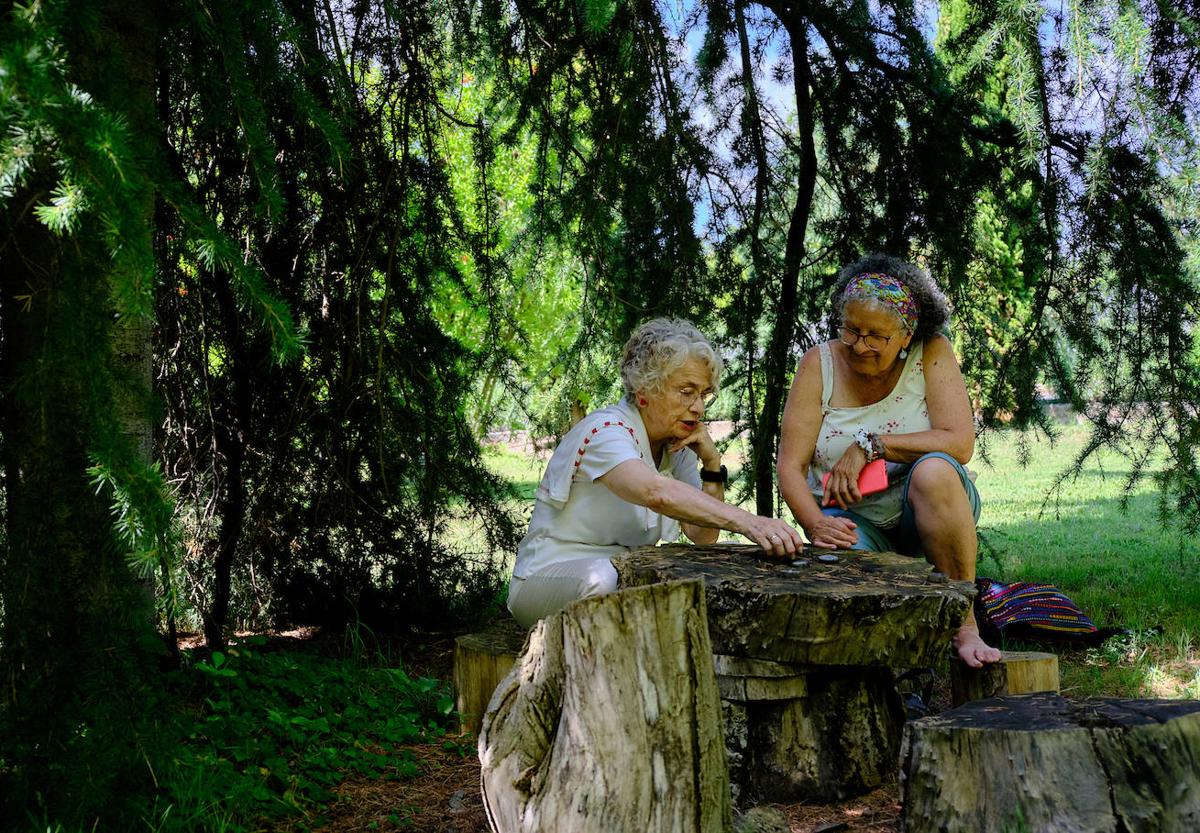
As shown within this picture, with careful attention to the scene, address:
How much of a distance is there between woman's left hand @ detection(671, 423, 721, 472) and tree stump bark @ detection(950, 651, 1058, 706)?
997mm

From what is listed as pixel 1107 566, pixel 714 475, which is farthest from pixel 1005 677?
pixel 1107 566

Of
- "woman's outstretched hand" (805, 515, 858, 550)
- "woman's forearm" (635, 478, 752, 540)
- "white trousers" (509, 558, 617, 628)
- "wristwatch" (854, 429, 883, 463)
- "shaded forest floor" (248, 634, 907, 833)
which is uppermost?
"wristwatch" (854, 429, 883, 463)

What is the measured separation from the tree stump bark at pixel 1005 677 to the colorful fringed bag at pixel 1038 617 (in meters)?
A: 0.80

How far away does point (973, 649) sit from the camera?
10.9ft

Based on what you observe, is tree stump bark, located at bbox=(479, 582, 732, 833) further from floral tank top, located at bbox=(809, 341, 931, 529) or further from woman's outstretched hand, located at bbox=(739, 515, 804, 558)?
floral tank top, located at bbox=(809, 341, 931, 529)

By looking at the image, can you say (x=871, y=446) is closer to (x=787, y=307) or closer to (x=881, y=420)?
(x=881, y=420)

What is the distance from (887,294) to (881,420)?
445 mm

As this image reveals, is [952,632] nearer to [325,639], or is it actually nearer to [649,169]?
[649,169]

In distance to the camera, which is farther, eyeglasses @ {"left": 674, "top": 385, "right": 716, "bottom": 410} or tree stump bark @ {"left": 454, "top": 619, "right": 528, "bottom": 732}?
tree stump bark @ {"left": 454, "top": 619, "right": 528, "bottom": 732}

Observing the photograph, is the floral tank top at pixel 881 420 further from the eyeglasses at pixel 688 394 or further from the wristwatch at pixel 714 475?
the eyeglasses at pixel 688 394

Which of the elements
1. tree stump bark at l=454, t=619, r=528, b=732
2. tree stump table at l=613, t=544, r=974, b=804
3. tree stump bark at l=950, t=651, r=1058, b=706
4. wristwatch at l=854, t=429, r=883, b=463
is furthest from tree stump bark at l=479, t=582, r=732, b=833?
wristwatch at l=854, t=429, r=883, b=463

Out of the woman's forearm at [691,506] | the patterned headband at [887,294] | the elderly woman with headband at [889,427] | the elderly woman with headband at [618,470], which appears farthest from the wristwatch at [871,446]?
the woman's forearm at [691,506]

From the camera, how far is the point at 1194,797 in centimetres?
215

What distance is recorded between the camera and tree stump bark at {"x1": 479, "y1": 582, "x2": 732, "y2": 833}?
2.09 metres
